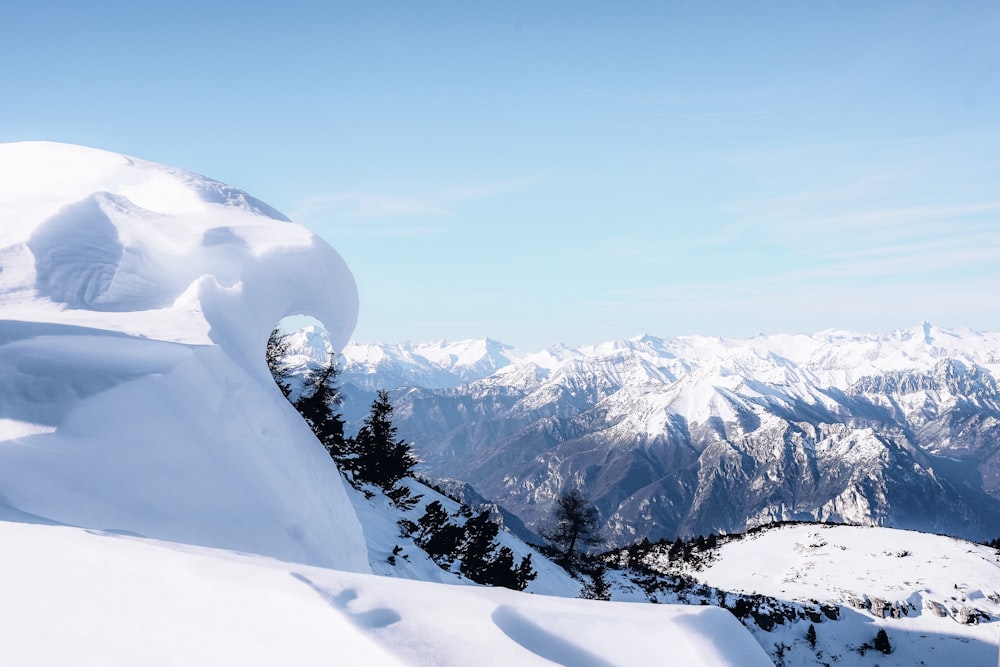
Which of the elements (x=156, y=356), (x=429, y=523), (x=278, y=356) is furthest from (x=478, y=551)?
(x=156, y=356)

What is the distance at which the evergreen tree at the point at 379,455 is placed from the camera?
95.6ft

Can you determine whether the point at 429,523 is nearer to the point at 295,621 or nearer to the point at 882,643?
the point at 295,621

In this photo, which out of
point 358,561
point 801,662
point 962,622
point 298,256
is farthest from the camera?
point 962,622

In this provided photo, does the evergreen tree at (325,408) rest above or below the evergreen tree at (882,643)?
above

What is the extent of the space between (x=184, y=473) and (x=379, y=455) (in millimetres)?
22886

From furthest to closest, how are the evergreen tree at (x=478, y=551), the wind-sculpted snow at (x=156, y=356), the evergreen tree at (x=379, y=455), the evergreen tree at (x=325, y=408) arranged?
the evergreen tree at (x=379, y=455), the evergreen tree at (x=325, y=408), the evergreen tree at (x=478, y=551), the wind-sculpted snow at (x=156, y=356)

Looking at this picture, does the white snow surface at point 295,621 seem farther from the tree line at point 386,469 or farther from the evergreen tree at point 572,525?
the evergreen tree at point 572,525

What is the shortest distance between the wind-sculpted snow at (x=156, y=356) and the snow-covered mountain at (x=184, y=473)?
3 centimetres

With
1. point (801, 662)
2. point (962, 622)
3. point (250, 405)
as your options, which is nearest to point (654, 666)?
point (250, 405)

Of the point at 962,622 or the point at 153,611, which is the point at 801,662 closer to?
the point at 962,622

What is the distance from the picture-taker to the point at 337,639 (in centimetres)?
309

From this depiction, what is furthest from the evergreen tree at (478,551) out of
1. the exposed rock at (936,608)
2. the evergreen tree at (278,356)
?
the exposed rock at (936,608)

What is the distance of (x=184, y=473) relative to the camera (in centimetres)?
699

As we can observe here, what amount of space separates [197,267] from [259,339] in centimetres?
190
